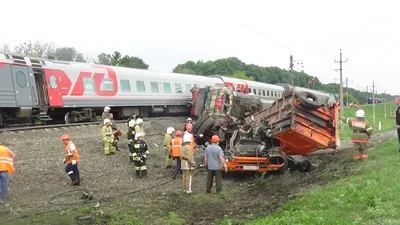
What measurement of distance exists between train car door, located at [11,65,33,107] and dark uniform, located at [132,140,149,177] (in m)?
6.79

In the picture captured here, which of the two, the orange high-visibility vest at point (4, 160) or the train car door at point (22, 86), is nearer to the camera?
the orange high-visibility vest at point (4, 160)

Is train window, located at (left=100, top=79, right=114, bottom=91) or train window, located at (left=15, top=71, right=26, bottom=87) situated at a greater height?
train window, located at (left=15, top=71, right=26, bottom=87)

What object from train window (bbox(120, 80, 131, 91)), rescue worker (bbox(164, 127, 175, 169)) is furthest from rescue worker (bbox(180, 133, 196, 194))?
train window (bbox(120, 80, 131, 91))

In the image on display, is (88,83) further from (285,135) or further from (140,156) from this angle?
(285,135)

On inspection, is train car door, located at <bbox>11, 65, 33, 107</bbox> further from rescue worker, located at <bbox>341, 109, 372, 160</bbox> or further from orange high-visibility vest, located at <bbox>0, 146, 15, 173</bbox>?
rescue worker, located at <bbox>341, 109, 372, 160</bbox>

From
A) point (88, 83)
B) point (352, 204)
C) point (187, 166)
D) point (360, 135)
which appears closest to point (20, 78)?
point (88, 83)

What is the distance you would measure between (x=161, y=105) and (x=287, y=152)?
39.3 feet

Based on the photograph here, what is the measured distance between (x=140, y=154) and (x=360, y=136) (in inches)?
235

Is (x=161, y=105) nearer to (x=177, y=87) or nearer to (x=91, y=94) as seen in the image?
(x=177, y=87)

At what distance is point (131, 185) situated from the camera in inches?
433

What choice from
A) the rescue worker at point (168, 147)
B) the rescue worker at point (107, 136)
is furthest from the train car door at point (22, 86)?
the rescue worker at point (168, 147)

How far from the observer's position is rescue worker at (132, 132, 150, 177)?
11500mm

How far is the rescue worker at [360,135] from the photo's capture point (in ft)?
37.3

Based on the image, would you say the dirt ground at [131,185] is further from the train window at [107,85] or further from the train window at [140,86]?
the train window at [140,86]
